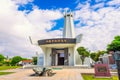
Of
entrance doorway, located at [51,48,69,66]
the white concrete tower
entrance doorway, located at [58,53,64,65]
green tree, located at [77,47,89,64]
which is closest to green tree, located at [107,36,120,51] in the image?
green tree, located at [77,47,89,64]

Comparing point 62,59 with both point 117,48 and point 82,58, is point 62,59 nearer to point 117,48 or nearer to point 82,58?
point 82,58

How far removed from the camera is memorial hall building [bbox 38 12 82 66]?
2304 centimetres

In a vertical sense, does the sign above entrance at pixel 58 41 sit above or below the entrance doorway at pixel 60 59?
above

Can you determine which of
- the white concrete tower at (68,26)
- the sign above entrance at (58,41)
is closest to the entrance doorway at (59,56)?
the white concrete tower at (68,26)

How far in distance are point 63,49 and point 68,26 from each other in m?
4.70

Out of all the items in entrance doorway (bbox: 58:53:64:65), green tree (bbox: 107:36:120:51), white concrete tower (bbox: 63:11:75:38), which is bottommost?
entrance doorway (bbox: 58:53:64:65)

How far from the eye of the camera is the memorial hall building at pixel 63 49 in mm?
23044

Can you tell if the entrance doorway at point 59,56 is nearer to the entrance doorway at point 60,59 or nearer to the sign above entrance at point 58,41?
the entrance doorway at point 60,59

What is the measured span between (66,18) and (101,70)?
65.5ft

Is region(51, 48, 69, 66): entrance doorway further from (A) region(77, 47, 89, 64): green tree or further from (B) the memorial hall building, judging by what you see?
(A) region(77, 47, 89, 64): green tree

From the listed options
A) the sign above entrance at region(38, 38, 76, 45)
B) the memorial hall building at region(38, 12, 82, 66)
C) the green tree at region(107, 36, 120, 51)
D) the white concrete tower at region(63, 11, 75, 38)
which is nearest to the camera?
the sign above entrance at region(38, 38, 76, 45)

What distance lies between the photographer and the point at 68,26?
29.0 m

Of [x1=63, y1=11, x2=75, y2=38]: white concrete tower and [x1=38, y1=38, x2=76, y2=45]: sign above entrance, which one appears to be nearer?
[x1=38, y1=38, x2=76, y2=45]: sign above entrance

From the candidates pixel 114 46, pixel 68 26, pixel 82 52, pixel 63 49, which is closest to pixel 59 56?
pixel 63 49
